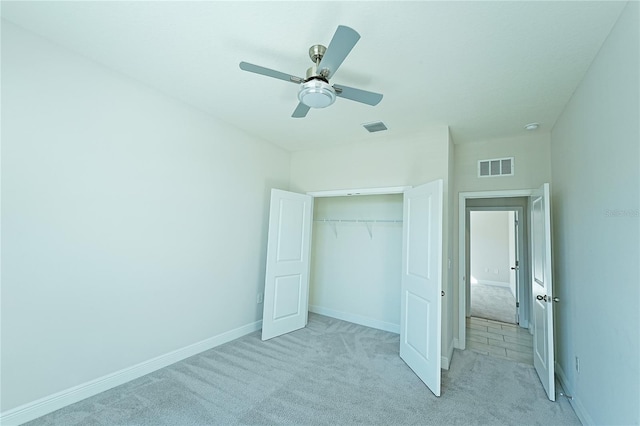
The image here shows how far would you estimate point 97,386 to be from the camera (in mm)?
2379

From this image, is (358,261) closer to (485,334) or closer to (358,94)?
(485,334)

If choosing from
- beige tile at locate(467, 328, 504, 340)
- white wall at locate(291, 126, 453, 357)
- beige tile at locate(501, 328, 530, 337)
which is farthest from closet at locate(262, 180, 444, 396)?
beige tile at locate(501, 328, 530, 337)

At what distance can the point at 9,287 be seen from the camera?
6.37 feet

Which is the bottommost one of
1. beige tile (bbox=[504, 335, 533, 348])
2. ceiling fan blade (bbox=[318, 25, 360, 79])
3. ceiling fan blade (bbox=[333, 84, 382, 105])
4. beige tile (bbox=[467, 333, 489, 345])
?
beige tile (bbox=[467, 333, 489, 345])

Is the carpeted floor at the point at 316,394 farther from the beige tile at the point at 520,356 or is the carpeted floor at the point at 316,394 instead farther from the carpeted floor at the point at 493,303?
the carpeted floor at the point at 493,303

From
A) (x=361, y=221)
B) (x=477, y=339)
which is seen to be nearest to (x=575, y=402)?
(x=477, y=339)

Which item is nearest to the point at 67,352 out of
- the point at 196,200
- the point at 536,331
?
the point at 196,200

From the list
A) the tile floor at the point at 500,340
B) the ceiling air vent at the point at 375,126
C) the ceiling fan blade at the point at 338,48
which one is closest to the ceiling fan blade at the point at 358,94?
the ceiling fan blade at the point at 338,48

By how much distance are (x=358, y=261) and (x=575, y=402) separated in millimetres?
2822

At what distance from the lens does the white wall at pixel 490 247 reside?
27.7ft

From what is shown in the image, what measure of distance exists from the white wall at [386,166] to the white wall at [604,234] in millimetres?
1090

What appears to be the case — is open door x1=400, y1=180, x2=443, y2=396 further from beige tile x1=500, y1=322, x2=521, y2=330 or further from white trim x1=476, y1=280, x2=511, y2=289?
white trim x1=476, y1=280, x2=511, y2=289

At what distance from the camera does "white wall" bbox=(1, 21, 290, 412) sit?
199 cm

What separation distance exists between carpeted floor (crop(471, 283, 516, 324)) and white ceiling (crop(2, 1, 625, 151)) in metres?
3.87
